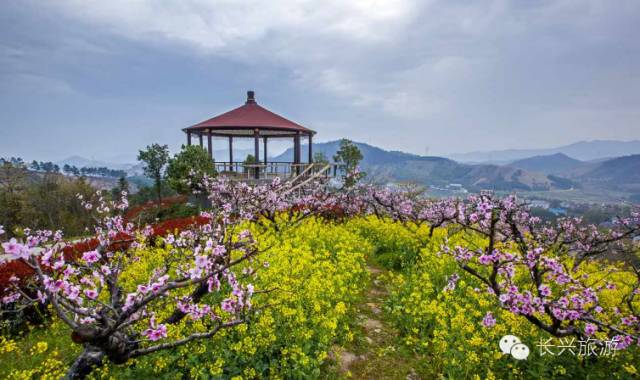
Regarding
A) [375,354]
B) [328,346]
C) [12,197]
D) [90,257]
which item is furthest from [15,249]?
[12,197]

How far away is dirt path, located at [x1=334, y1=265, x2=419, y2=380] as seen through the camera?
5.00 m

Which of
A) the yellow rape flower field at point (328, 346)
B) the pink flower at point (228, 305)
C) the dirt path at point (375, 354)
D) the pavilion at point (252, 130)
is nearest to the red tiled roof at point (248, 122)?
the pavilion at point (252, 130)

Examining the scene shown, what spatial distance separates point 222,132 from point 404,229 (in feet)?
54.9

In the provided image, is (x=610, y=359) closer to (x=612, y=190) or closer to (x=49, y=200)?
(x=49, y=200)

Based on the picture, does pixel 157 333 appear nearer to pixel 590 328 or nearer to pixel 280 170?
pixel 590 328

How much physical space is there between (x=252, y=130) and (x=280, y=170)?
3674 mm

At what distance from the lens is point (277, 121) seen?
2177 cm

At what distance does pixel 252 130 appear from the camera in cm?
2242

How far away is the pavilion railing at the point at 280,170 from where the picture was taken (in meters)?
20.6

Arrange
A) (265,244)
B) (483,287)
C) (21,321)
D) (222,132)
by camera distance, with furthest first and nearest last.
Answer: (222,132), (265,244), (483,287), (21,321)

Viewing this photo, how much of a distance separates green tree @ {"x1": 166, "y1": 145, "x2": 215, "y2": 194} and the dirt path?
14.0m

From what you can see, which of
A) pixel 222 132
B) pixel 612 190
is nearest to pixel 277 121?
pixel 222 132

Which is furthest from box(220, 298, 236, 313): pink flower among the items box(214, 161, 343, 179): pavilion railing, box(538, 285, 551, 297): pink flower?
box(214, 161, 343, 179): pavilion railing

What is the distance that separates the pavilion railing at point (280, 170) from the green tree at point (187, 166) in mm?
2105
